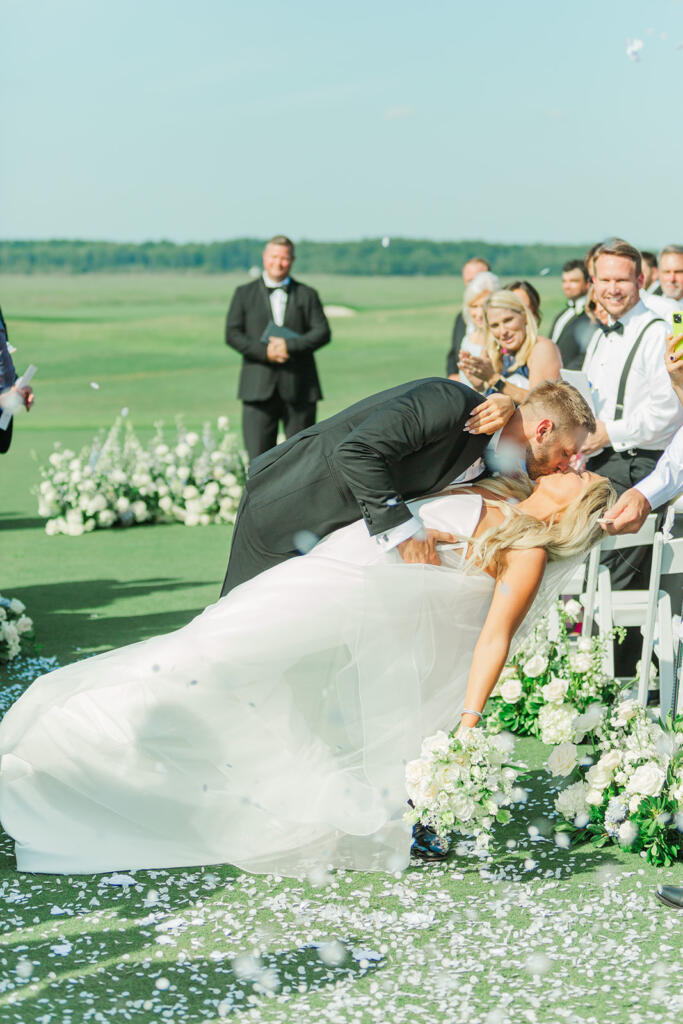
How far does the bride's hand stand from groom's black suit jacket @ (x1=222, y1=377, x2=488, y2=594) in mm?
33

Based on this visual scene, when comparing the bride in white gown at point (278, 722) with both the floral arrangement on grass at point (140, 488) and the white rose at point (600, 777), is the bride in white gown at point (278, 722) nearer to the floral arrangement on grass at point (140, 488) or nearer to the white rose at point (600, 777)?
the white rose at point (600, 777)

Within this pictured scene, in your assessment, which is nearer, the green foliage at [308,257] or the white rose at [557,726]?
the white rose at [557,726]

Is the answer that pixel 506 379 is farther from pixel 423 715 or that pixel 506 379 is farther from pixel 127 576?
pixel 127 576

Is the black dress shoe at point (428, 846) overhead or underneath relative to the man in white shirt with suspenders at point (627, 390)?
underneath

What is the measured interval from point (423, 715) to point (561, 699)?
0.71 meters

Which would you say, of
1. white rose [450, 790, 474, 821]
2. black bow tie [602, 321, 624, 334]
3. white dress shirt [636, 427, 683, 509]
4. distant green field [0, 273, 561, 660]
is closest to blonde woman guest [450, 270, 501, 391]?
black bow tie [602, 321, 624, 334]

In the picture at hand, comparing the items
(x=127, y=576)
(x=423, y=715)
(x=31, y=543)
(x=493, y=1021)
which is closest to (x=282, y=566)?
(x=423, y=715)

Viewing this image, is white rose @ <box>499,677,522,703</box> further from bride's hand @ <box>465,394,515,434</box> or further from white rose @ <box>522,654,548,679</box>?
bride's hand @ <box>465,394,515,434</box>

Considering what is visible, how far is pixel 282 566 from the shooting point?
14.0ft

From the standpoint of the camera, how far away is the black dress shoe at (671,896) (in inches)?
150

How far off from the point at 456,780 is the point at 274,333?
7.50m

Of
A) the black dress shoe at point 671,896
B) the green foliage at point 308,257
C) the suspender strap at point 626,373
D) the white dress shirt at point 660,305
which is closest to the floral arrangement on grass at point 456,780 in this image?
the black dress shoe at point 671,896

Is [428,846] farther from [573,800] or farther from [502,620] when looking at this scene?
[502,620]

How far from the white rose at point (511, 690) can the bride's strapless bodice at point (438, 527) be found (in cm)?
130
